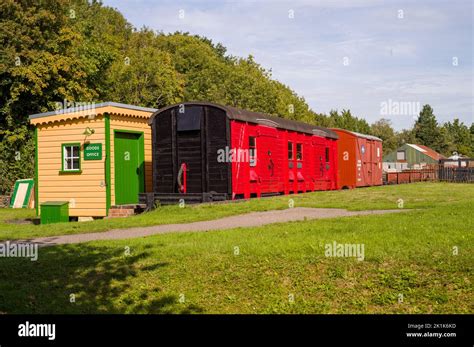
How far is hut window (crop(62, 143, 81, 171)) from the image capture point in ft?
65.5

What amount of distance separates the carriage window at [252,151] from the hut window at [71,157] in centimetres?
643

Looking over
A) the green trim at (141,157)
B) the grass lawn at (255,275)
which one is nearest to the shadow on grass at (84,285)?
the grass lawn at (255,275)

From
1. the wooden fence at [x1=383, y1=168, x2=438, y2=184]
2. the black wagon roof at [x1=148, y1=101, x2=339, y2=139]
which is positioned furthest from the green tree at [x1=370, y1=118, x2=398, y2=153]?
the black wagon roof at [x1=148, y1=101, x2=339, y2=139]

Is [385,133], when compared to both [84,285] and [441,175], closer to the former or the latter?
[441,175]

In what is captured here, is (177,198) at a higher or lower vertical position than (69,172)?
lower

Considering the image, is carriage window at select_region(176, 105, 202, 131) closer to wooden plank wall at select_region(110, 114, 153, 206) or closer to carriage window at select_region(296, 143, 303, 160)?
wooden plank wall at select_region(110, 114, 153, 206)

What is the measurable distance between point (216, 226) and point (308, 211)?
12.1ft

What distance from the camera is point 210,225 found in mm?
13062

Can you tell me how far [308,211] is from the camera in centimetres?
1537

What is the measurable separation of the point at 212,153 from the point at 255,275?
34.3ft

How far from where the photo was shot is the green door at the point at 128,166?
19.5m

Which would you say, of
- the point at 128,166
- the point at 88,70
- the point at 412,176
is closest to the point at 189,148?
the point at 128,166

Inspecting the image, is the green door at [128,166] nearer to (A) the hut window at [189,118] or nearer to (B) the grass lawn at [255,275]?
(A) the hut window at [189,118]

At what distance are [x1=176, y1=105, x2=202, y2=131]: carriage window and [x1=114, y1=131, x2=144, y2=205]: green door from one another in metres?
2.68
